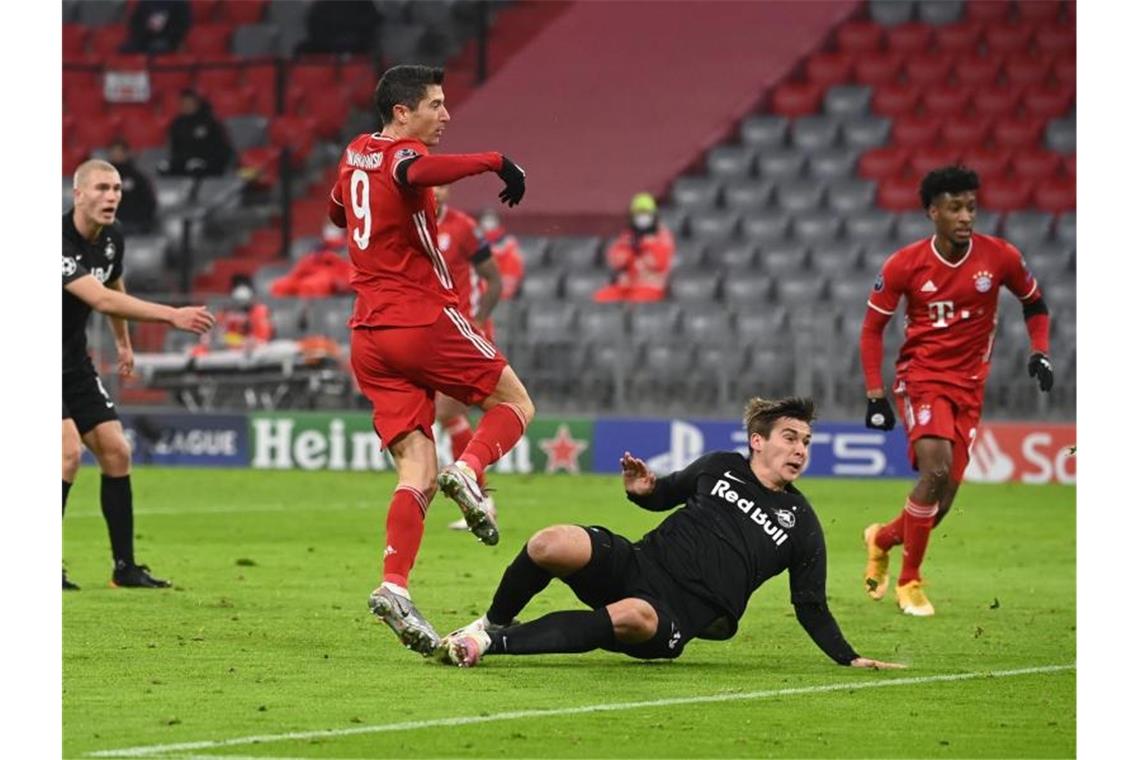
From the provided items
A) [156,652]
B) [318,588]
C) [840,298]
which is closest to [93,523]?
[318,588]

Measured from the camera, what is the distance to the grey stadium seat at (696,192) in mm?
26453

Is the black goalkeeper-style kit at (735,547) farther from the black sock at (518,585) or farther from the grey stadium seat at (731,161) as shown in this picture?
the grey stadium seat at (731,161)

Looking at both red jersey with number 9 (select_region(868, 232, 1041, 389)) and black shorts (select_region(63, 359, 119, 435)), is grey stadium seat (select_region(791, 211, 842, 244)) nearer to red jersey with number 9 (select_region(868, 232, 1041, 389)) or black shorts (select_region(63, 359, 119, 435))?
red jersey with number 9 (select_region(868, 232, 1041, 389))

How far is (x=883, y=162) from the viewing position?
86.0 ft

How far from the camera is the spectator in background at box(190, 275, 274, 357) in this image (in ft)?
73.0

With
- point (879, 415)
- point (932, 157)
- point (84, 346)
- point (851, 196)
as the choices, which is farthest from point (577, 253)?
point (84, 346)

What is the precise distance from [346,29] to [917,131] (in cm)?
749

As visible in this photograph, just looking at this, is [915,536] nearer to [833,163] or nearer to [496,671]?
[496,671]

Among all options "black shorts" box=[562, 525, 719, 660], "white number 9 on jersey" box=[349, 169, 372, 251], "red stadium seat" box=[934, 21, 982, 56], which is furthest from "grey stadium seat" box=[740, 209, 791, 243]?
"black shorts" box=[562, 525, 719, 660]

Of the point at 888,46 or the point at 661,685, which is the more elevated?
the point at 888,46

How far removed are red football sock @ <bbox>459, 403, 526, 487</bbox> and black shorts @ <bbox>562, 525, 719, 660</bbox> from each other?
460mm

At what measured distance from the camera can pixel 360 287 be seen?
28.5 feet
